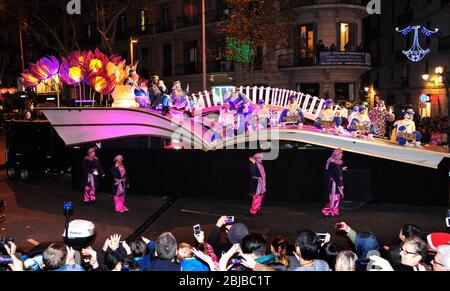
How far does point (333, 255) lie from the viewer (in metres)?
5.34

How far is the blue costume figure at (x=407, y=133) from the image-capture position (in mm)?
12599

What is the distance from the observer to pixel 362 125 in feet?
43.5

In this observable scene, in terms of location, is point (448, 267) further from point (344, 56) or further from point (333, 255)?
point (344, 56)

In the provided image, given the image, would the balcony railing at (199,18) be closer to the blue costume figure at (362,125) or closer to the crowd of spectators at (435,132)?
the crowd of spectators at (435,132)

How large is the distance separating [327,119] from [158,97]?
536 cm

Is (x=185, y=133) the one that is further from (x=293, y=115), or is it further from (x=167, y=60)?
(x=167, y=60)

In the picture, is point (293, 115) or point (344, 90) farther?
point (344, 90)

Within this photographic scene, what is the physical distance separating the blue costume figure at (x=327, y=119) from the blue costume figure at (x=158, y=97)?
183 inches

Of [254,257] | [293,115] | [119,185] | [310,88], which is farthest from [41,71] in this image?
[310,88]

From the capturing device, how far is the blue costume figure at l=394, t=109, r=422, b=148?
12.6 meters

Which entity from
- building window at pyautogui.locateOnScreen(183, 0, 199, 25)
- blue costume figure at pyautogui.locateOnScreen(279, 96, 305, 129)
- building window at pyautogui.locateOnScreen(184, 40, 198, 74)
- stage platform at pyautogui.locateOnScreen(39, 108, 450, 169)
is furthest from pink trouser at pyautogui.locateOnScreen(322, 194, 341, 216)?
building window at pyautogui.locateOnScreen(183, 0, 199, 25)

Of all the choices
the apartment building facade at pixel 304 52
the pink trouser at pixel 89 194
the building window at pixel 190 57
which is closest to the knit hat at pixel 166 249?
the pink trouser at pixel 89 194
